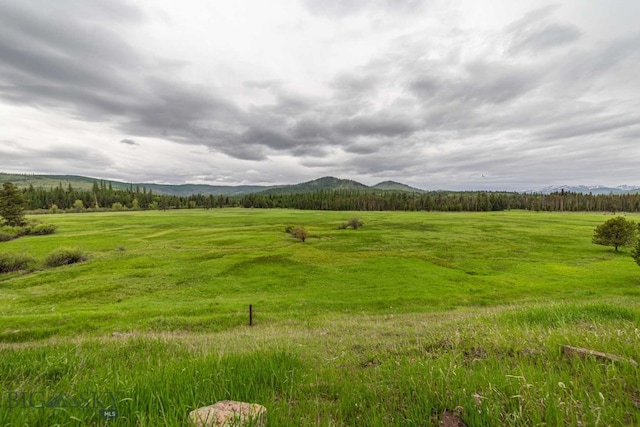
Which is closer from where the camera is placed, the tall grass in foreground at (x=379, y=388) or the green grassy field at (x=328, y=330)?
the tall grass in foreground at (x=379, y=388)

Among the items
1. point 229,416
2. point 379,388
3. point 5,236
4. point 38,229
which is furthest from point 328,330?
point 38,229

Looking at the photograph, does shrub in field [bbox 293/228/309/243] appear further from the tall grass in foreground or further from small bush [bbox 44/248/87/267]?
the tall grass in foreground

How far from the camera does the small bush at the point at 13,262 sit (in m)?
47.2

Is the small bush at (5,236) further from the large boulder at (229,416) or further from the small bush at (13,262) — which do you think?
the large boulder at (229,416)

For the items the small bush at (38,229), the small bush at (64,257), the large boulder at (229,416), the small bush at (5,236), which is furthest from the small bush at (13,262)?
the large boulder at (229,416)

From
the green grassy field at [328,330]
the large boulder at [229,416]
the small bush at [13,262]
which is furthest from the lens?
the small bush at [13,262]

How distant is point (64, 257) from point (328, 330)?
61113 mm

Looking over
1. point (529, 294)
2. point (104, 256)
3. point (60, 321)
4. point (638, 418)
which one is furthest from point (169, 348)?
point (104, 256)

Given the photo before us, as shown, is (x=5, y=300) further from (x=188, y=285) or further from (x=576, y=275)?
(x=576, y=275)

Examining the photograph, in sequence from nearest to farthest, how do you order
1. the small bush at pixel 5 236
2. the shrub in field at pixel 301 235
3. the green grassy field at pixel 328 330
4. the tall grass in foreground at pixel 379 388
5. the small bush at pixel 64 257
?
the tall grass in foreground at pixel 379 388 → the green grassy field at pixel 328 330 → the small bush at pixel 64 257 → the small bush at pixel 5 236 → the shrub in field at pixel 301 235

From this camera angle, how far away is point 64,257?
5334 cm

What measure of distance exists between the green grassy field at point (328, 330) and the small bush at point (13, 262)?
372 cm

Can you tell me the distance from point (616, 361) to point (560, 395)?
203 centimetres

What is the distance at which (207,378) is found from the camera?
4582 mm
